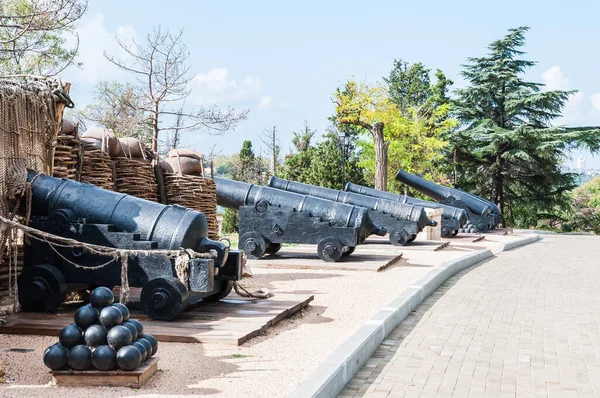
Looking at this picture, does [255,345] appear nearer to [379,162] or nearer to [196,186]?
[196,186]

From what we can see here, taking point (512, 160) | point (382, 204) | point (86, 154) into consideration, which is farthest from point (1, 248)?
point (512, 160)

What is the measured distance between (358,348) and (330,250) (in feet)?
22.4

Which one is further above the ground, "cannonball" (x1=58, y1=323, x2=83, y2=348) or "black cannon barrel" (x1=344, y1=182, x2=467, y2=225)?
"black cannon barrel" (x1=344, y1=182, x2=467, y2=225)

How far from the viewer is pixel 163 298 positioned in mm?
6141

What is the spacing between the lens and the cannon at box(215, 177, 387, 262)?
480 inches

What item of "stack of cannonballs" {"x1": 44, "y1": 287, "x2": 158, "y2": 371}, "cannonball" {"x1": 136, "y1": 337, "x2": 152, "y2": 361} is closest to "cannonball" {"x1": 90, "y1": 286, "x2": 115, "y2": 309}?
"stack of cannonballs" {"x1": 44, "y1": 287, "x2": 158, "y2": 371}

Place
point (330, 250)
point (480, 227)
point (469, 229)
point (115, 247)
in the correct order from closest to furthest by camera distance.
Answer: point (115, 247) → point (330, 250) → point (469, 229) → point (480, 227)

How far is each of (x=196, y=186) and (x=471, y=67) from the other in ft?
96.0

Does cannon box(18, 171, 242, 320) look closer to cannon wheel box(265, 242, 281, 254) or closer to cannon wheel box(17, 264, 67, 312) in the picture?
cannon wheel box(17, 264, 67, 312)

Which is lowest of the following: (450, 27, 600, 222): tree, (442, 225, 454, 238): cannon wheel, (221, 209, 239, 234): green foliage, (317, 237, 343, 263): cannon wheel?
(317, 237, 343, 263): cannon wheel

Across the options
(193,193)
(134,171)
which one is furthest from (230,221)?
(134,171)

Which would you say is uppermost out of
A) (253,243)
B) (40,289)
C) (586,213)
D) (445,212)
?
(586,213)

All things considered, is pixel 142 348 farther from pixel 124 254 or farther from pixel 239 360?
pixel 124 254

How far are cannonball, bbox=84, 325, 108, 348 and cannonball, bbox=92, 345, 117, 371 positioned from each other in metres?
0.05
